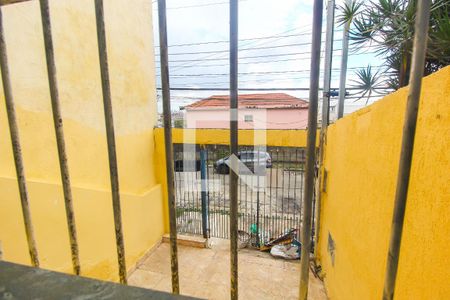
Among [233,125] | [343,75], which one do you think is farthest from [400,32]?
[233,125]

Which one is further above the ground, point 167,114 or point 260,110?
point 260,110

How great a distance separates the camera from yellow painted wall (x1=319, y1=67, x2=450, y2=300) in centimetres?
94

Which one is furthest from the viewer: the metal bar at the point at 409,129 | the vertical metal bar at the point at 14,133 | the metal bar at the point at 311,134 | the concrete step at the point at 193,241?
the concrete step at the point at 193,241

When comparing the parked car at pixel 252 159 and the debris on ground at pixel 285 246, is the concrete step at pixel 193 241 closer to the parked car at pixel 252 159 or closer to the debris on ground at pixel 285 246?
the debris on ground at pixel 285 246

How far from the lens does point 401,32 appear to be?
2137mm

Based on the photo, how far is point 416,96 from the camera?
1.47 ft

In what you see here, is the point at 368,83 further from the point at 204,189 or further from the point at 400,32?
the point at 204,189

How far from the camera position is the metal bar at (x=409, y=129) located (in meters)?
0.43

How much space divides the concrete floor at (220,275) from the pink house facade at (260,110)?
914 centimetres

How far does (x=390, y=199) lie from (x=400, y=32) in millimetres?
1632

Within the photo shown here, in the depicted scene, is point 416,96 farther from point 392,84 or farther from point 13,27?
point 13,27

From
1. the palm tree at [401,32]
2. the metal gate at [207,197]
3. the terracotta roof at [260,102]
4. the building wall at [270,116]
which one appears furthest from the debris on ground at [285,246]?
the terracotta roof at [260,102]

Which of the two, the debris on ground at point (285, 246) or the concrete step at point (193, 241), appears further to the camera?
the concrete step at point (193, 241)

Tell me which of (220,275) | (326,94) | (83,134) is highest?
(326,94)
